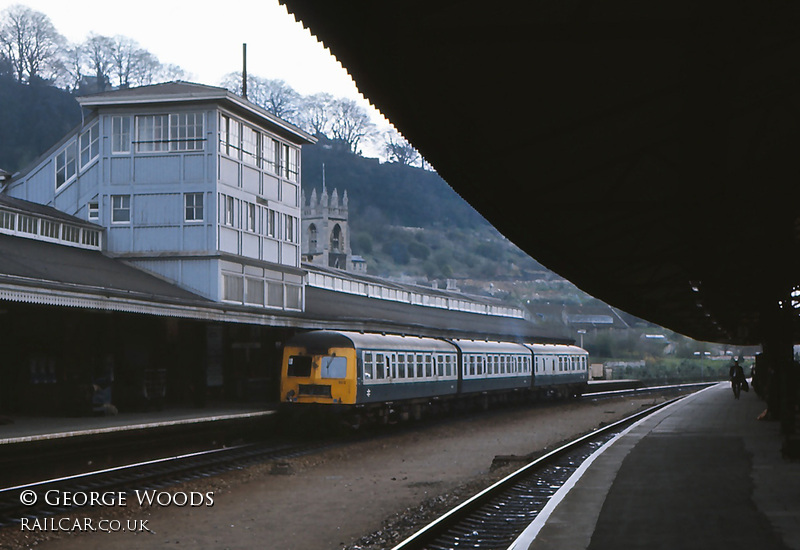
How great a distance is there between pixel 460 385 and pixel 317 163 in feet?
405

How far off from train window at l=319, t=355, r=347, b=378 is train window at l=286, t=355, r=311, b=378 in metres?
0.47

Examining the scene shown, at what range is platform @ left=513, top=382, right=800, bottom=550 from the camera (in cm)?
954

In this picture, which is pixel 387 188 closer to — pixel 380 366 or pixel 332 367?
pixel 380 366

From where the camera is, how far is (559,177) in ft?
31.9

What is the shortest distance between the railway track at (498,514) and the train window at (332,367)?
7345 mm

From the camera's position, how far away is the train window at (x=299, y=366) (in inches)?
1013

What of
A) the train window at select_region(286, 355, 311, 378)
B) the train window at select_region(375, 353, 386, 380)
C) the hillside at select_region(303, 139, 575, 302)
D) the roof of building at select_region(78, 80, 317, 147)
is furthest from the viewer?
the hillside at select_region(303, 139, 575, 302)

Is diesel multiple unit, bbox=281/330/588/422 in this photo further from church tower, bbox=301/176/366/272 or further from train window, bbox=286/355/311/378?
church tower, bbox=301/176/366/272

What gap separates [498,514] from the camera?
13156mm

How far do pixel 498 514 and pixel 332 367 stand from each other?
12511mm

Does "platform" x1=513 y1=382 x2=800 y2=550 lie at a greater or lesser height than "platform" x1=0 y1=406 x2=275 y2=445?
lesser

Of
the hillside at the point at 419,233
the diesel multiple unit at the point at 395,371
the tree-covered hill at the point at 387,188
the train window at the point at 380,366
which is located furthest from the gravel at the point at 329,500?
the tree-covered hill at the point at 387,188

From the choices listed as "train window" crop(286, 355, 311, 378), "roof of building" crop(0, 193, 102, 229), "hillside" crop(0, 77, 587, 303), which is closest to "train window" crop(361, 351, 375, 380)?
"train window" crop(286, 355, 311, 378)

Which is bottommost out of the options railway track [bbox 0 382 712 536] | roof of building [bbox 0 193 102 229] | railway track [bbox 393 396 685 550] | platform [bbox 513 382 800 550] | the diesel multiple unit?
railway track [bbox 393 396 685 550]
